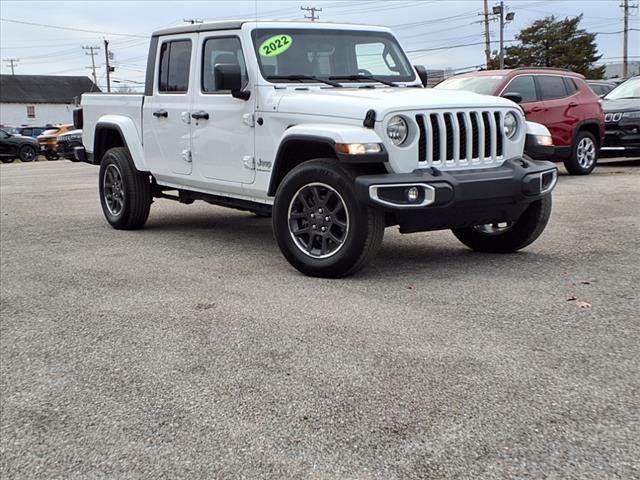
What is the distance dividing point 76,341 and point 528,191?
3297mm

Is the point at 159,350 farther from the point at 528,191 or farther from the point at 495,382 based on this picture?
the point at 528,191

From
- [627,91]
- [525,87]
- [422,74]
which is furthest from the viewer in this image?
[627,91]

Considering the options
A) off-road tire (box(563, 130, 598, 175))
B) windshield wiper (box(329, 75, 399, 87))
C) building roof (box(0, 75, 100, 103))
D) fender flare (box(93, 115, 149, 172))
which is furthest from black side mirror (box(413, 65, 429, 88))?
building roof (box(0, 75, 100, 103))

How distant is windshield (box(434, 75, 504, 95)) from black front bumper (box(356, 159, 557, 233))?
6.20m

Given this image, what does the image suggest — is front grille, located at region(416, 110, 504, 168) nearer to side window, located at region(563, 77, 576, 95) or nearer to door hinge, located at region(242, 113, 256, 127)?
door hinge, located at region(242, 113, 256, 127)

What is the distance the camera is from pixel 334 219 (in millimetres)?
5457

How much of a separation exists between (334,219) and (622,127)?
10061mm

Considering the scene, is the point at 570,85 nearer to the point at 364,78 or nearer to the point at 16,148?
the point at 364,78

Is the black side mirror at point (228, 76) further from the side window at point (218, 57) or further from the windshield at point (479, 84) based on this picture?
the windshield at point (479, 84)

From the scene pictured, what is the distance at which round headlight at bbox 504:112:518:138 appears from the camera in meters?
5.89

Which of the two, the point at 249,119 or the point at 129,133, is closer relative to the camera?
the point at 249,119

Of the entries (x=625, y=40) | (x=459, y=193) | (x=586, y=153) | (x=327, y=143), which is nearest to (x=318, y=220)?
(x=327, y=143)

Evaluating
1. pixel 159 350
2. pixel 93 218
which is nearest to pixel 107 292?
pixel 159 350

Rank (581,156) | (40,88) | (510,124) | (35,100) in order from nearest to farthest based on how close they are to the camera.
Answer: (510,124)
(581,156)
(35,100)
(40,88)
